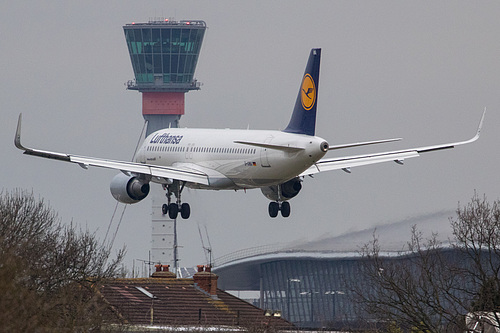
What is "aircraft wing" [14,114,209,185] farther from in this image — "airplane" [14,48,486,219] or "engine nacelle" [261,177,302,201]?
"engine nacelle" [261,177,302,201]

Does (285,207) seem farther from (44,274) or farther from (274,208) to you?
(44,274)

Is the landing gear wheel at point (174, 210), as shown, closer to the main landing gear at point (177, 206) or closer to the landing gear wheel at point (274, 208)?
the main landing gear at point (177, 206)

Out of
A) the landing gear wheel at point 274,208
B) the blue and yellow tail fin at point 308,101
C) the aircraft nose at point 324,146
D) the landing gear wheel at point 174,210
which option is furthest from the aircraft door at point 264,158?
the landing gear wheel at point 174,210

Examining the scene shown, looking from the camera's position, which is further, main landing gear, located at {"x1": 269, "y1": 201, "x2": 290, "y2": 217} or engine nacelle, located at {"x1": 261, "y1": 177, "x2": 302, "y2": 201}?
main landing gear, located at {"x1": 269, "y1": 201, "x2": 290, "y2": 217}

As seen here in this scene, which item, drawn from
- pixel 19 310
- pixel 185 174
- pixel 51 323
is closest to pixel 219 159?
pixel 185 174

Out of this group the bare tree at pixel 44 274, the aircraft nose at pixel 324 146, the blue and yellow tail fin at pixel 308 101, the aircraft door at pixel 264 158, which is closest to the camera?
the bare tree at pixel 44 274

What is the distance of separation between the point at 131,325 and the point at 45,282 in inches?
570

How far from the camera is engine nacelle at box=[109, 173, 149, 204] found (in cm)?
8181

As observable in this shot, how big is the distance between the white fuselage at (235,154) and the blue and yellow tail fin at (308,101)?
59 centimetres

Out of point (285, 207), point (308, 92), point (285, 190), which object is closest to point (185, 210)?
point (285, 207)

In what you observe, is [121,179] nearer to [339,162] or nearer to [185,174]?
[185,174]

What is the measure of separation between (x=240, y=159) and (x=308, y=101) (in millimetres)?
6634

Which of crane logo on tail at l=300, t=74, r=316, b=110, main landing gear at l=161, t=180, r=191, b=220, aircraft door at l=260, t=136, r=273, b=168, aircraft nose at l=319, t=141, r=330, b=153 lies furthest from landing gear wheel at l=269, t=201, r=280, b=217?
aircraft nose at l=319, t=141, r=330, b=153

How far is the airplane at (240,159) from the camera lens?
240ft
